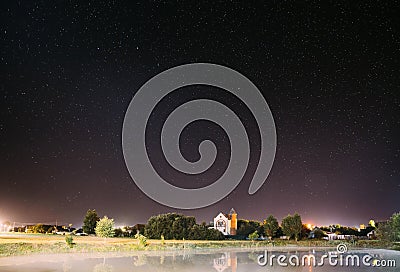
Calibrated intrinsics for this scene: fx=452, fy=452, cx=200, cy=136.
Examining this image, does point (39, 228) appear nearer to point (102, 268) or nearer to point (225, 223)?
point (225, 223)

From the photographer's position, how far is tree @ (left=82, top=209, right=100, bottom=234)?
72.2 meters

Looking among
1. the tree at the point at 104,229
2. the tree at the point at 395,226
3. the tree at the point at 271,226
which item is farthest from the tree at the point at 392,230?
the tree at the point at 104,229

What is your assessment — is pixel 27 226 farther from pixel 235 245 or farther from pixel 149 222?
pixel 235 245

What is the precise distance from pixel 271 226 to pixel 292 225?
4455 millimetres

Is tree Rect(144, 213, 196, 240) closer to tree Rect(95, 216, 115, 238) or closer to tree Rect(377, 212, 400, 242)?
tree Rect(95, 216, 115, 238)

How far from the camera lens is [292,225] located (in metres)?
96.6

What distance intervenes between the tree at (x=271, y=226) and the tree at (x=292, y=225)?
1713 millimetres

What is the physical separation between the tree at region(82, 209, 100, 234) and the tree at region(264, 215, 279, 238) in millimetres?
39030

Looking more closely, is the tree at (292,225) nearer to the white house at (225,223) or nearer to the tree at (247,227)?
the tree at (247,227)

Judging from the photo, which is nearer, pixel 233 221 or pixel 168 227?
pixel 168 227

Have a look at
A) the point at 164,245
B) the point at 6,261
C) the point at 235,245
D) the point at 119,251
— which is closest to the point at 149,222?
the point at 235,245

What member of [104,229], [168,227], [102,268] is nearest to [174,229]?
[168,227]

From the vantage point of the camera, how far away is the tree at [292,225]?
95869 mm

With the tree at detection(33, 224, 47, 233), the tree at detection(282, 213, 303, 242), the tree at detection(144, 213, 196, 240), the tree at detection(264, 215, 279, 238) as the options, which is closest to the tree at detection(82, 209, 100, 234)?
the tree at detection(144, 213, 196, 240)
